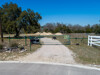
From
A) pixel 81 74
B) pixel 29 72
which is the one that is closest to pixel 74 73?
pixel 81 74

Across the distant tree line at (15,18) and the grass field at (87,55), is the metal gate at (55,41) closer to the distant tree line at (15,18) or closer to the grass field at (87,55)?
the grass field at (87,55)

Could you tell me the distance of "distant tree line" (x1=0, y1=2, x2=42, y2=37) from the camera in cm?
2551

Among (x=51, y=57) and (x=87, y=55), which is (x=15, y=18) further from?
(x=87, y=55)

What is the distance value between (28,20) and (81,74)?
2487 cm

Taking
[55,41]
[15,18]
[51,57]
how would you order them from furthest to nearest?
1. [15,18]
2. [55,41]
3. [51,57]

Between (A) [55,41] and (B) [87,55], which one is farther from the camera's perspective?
(A) [55,41]

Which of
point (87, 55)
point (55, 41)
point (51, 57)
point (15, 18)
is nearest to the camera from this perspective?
point (51, 57)

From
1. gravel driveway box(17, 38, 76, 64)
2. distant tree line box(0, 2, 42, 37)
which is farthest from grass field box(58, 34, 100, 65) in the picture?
distant tree line box(0, 2, 42, 37)

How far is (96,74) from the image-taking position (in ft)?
15.2

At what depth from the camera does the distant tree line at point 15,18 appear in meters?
25.5

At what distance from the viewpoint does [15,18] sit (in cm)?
2756

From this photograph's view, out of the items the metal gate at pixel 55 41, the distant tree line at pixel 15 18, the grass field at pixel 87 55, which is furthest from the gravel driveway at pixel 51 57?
the distant tree line at pixel 15 18

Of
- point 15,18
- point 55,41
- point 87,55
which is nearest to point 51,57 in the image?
point 87,55

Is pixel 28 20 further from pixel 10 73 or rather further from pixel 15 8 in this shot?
pixel 10 73
